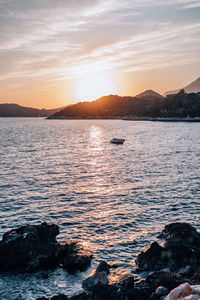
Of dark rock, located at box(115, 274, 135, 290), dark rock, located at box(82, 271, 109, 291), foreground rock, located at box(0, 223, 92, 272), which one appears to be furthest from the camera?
foreground rock, located at box(0, 223, 92, 272)

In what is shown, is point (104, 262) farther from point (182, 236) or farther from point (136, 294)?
point (182, 236)

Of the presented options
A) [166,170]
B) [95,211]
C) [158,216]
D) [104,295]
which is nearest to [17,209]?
[95,211]

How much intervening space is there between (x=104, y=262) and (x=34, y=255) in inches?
163

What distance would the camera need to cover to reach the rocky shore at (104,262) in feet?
42.3

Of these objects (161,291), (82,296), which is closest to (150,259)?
(161,291)

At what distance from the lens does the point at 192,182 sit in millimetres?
35125

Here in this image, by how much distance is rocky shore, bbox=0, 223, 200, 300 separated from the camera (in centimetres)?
1290

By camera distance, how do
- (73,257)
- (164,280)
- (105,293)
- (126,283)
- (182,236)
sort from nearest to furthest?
(105,293)
(164,280)
(126,283)
(73,257)
(182,236)

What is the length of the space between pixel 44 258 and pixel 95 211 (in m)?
9.75

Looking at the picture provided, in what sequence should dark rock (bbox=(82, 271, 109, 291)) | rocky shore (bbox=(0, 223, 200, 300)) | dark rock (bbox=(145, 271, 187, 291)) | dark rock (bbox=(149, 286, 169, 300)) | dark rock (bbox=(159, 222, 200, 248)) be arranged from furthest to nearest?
1. dark rock (bbox=(159, 222, 200, 248))
2. dark rock (bbox=(82, 271, 109, 291))
3. rocky shore (bbox=(0, 223, 200, 300))
4. dark rock (bbox=(145, 271, 187, 291))
5. dark rock (bbox=(149, 286, 169, 300))

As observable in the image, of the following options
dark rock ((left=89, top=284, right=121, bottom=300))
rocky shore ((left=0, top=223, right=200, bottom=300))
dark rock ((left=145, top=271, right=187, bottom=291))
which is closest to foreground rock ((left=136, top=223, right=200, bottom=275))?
rocky shore ((left=0, top=223, right=200, bottom=300))

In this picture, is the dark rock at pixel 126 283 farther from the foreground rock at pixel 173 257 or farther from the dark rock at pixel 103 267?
the foreground rock at pixel 173 257

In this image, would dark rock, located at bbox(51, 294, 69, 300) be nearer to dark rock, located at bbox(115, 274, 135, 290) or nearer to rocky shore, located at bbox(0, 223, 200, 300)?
rocky shore, located at bbox(0, 223, 200, 300)

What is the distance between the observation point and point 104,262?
15352 mm
